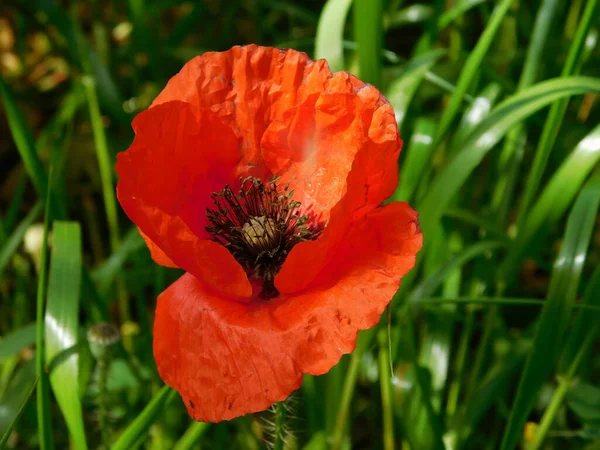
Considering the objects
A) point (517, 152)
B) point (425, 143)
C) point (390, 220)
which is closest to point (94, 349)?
point (390, 220)

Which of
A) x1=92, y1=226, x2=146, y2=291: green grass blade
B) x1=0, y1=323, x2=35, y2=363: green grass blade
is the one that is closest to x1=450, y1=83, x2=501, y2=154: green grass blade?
x1=92, y1=226, x2=146, y2=291: green grass blade

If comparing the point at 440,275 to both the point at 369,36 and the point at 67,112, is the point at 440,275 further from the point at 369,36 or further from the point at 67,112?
the point at 67,112

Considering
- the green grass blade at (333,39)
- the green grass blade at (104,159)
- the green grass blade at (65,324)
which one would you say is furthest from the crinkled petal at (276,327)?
the green grass blade at (104,159)

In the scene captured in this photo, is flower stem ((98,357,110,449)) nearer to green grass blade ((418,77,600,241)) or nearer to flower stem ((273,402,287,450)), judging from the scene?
flower stem ((273,402,287,450))

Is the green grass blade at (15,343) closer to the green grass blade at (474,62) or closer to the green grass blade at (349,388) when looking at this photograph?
the green grass blade at (349,388)

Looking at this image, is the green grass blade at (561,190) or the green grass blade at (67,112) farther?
the green grass blade at (67,112)

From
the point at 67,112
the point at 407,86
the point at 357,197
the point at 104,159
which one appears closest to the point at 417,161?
the point at 407,86
